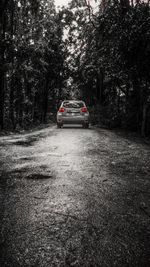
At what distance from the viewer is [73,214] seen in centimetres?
342

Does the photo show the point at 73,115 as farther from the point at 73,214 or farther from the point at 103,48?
the point at 73,214

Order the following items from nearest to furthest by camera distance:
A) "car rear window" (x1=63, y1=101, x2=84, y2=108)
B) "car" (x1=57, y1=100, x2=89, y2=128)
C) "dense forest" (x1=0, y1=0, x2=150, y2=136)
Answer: "dense forest" (x1=0, y1=0, x2=150, y2=136), "car" (x1=57, y1=100, x2=89, y2=128), "car rear window" (x1=63, y1=101, x2=84, y2=108)

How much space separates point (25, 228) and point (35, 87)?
30239mm

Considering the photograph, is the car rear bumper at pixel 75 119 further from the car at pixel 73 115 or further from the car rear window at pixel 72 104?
the car rear window at pixel 72 104

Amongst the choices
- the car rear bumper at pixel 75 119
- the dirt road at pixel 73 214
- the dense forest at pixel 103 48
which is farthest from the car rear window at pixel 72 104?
the dirt road at pixel 73 214

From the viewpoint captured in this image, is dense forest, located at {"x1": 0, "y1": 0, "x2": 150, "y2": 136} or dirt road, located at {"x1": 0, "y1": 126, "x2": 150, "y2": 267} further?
dense forest, located at {"x1": 0, "y1": 0, "x2": 150, "y2": 136}

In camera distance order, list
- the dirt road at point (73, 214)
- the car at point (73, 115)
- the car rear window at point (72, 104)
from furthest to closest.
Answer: the car rear window at point (72, 104), the car at point (73, 115), the dirt road at point (73, 214)

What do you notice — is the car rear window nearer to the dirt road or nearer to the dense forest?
the dense forest

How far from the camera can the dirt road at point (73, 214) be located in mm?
2604

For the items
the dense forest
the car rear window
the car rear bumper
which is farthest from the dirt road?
the car rear window

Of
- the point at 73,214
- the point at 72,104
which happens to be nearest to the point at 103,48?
the point at 72,104

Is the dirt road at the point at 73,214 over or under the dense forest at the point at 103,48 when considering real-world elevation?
under

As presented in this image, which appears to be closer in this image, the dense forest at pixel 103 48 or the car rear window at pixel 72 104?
the dense forest at pixel 103 48

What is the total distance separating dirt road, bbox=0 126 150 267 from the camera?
103 inches
